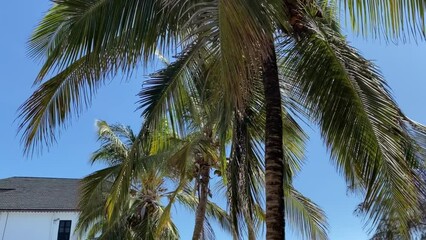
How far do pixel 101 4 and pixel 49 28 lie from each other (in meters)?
1.11

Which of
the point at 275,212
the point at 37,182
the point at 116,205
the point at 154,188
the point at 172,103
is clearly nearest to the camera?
the point at 275,212

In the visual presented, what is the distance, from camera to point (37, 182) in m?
28.4

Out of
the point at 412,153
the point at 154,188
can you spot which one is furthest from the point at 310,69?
the point at 154,188

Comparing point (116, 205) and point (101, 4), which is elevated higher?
point (101, 4)

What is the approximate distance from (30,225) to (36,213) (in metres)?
0.63

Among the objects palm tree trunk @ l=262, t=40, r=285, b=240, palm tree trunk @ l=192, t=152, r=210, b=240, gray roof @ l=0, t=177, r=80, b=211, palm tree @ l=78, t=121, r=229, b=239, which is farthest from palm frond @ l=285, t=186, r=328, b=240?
gray roof @ l=0, t=177, r=80, b=211

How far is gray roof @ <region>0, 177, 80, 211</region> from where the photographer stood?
A: 82.9 ft

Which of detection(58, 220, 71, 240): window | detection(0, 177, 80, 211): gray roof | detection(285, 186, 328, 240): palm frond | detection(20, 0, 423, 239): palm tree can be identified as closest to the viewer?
detection(20, 0, 423, 239): palm tree

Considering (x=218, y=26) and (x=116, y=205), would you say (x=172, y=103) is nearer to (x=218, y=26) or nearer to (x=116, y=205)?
(x=116, y=205)

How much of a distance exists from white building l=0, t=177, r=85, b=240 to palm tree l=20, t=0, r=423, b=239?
18888 mm

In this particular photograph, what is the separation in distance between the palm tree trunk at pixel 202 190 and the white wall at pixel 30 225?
1259 centimetres

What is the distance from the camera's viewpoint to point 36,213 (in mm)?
25156

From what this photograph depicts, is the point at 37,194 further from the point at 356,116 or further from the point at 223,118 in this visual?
the point at 356,116

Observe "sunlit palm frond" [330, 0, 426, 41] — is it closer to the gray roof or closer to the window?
the gray roof
